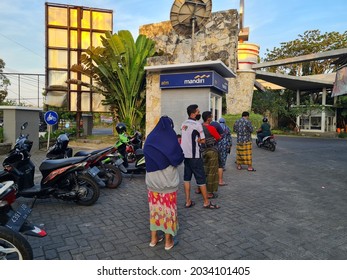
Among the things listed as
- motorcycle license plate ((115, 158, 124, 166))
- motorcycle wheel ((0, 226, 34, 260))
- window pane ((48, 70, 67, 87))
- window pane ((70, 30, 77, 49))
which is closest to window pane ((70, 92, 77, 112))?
window pane ((48, 70, 67, 87))

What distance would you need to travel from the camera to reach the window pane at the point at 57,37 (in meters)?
14.5

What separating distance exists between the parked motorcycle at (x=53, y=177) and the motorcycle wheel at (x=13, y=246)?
223cm

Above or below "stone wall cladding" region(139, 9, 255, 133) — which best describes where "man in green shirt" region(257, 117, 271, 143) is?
below

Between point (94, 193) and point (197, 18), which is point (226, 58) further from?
point (94, 193)

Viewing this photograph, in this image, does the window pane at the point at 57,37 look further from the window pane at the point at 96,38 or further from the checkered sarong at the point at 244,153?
the checkered sarong at the point at 244,153

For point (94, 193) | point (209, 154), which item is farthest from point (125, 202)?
point (209, 154)

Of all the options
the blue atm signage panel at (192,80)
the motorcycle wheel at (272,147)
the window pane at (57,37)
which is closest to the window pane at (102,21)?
the window pane at (57,37)

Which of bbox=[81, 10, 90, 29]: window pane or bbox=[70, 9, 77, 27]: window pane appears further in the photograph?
bbox=[81, 10, 90, 29]: window pane

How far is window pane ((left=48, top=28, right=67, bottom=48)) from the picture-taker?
1446 cm

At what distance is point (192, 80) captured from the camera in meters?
12.0

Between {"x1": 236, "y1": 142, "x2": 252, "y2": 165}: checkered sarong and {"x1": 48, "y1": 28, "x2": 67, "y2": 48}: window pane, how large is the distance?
11078mm

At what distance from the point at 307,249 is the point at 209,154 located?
2.41 metres

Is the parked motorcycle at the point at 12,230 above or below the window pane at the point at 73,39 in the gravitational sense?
below

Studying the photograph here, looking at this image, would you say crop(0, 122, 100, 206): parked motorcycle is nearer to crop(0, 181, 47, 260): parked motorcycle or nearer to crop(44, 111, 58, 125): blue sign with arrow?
crop(0, 181, 47, 260): parked motorcycle
